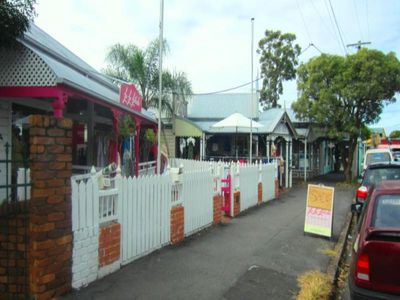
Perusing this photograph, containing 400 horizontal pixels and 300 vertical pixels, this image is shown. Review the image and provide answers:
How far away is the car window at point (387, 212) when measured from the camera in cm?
436

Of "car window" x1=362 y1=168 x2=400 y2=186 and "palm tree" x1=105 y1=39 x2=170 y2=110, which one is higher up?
"palm tree" x1=105 y1=39 x2=170 y2=110

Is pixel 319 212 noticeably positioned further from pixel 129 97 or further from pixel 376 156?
pixel 376 156

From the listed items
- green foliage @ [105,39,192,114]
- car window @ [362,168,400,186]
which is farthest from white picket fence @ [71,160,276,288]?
green foliage @ [105,39,192,114]

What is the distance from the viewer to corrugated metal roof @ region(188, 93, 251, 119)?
26.1 metres

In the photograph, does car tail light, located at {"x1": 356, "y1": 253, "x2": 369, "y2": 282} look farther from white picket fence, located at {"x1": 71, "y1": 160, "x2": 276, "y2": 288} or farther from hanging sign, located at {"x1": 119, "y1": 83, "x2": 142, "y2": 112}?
hanging sign, located at {"x1": 119, "y1": 83, "x2": 142, "y2": 112}

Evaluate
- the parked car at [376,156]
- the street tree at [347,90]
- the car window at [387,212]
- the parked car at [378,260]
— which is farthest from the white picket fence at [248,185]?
the street tree at [347,90]

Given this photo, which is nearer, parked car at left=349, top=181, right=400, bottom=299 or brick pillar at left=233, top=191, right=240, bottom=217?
parked car at left=349, top=181, right=400, bottom=299

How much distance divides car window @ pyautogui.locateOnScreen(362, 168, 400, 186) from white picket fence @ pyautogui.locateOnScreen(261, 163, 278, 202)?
15.7ft

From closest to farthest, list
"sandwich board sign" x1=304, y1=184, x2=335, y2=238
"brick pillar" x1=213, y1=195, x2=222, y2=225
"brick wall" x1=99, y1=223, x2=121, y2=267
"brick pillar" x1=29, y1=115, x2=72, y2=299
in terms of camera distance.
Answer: "brick pillar" x1=29, y1=115, x2=72, y2=299, "brick wall" x1=99, y1=223, x2=121, y2=267, "sandwich board sign" x1=304, y1=184, x2=335, y2=238, "brick pillar" x1=213, y1=195, x2=222, y2=225

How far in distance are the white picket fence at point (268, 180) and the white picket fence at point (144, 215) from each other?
798 cm

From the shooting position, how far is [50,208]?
4.79 metres

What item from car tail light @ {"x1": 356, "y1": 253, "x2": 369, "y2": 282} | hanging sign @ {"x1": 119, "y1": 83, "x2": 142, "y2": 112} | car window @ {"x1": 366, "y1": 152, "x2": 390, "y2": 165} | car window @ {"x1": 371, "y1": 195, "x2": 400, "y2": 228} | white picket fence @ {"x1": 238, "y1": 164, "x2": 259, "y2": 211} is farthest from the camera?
car window @ {"x1": 366, "y1": 152, "x2": 390, "y2": 165}

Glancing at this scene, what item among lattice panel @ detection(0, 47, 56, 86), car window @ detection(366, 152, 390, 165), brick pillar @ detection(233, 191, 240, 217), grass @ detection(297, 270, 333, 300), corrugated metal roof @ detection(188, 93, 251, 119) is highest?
corrugated metal roof @ detection(188, 93, 251, 119)

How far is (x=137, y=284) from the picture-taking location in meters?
5.65
